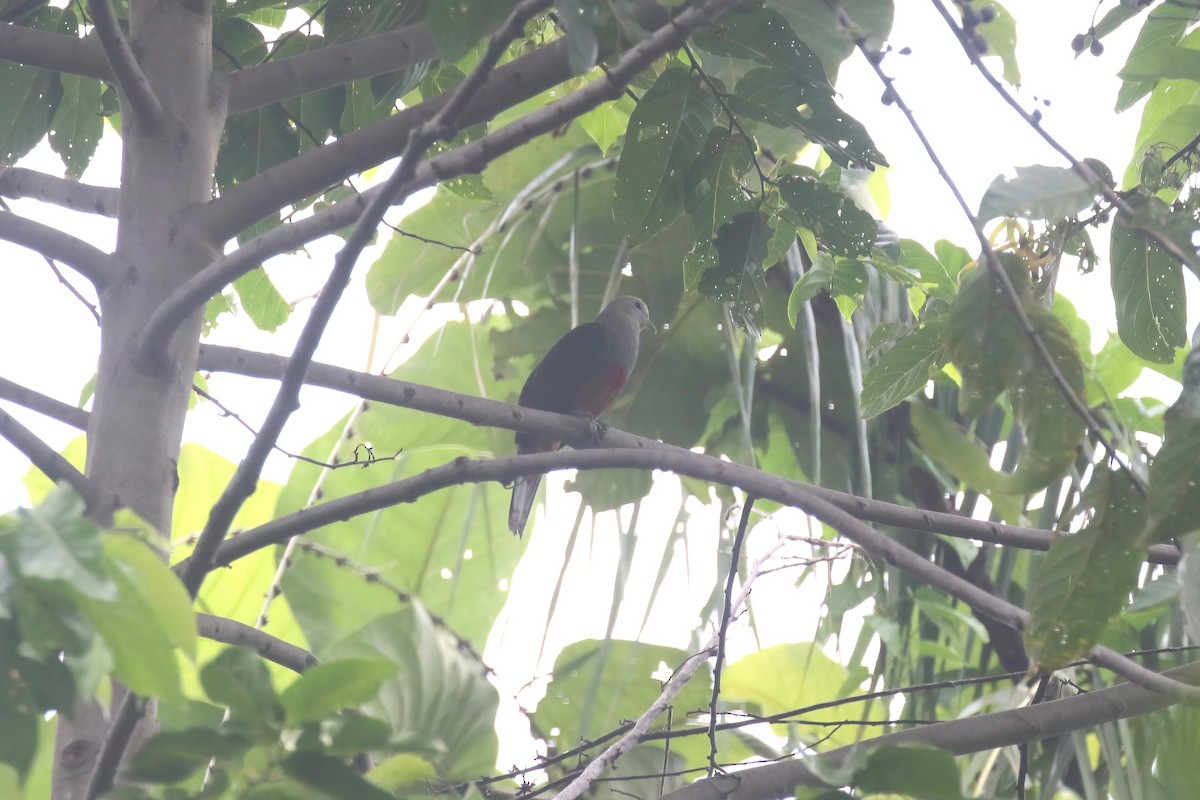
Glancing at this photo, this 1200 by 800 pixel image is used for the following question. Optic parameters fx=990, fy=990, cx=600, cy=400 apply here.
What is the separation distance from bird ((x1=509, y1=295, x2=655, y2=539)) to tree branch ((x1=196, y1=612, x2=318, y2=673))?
6.58ft

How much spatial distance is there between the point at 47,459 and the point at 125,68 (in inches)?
22.5

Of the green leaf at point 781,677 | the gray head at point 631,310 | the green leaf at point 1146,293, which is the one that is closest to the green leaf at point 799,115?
the green leaf at point 1146,293

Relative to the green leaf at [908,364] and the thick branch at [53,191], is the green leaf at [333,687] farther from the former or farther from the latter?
the thick branch at [53,191]

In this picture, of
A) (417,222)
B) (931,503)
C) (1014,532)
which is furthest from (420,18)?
(931,503)

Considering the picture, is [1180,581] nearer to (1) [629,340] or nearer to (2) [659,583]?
(2) [659,583]

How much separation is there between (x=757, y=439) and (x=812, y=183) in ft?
7.37

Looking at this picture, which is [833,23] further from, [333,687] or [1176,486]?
[333,687]

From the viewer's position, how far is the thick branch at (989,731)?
123 centimetres

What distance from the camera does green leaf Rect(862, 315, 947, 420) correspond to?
4.90 feet

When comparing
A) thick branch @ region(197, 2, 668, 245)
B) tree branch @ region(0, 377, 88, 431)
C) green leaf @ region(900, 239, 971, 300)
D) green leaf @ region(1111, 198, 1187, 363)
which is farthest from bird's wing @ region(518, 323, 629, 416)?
green leaf @ region(1111, 198, 1187, 363)

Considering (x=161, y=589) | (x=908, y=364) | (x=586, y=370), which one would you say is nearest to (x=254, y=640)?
(x=161, y=589)

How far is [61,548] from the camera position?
2.12 ft

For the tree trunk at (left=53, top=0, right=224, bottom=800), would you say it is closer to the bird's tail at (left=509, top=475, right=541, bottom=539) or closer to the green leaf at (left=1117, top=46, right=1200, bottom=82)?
the green leaf at (left=1117, top=46, right=1200, bottom=82)

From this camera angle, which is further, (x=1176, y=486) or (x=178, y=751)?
(x=1176, y=486)
